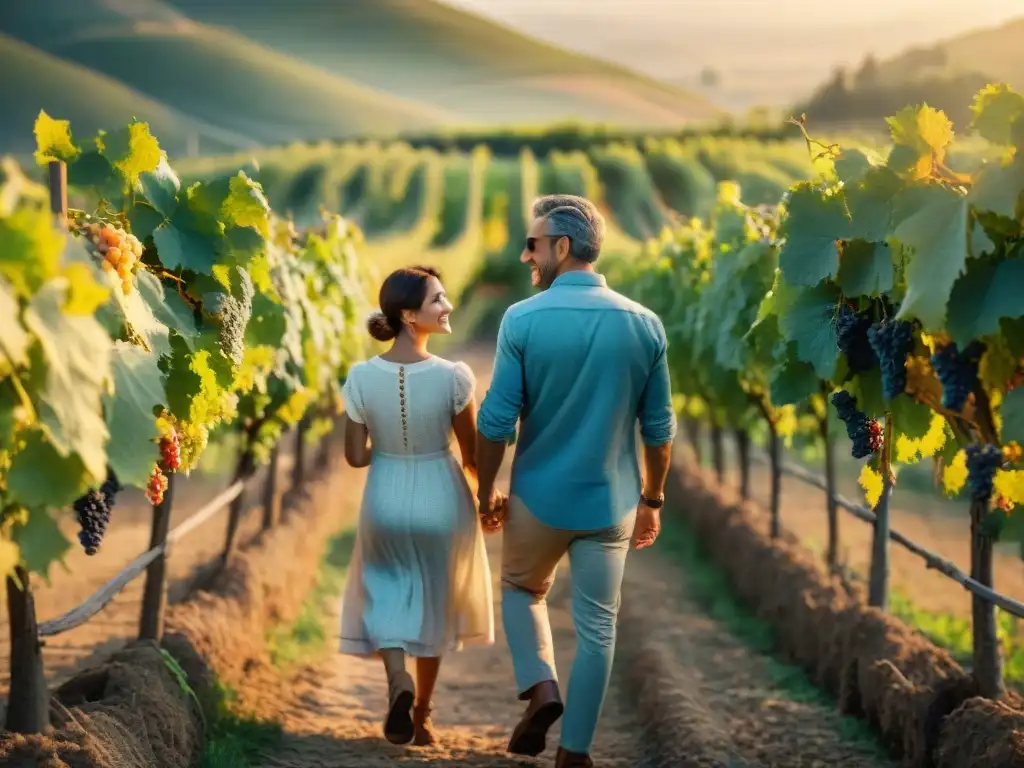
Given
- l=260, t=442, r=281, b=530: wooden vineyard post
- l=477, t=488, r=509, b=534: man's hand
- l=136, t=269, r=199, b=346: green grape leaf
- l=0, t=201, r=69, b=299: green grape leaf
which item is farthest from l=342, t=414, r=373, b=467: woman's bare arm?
l=260, t=442, r=281, b=530: wooden vineyard post

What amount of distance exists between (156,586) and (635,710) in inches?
87.0

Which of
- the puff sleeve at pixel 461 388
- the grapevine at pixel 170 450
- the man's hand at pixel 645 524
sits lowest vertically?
the man's hand at pixel 645 524

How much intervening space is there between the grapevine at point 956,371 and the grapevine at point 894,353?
0.14 m

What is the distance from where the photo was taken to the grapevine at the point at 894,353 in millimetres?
3369

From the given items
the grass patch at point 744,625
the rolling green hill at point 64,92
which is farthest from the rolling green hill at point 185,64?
the grass patch at point 744,625

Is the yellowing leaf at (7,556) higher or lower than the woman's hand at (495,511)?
higher

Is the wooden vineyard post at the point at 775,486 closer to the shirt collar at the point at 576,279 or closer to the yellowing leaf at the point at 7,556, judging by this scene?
the shirt collar at the point at 576,279

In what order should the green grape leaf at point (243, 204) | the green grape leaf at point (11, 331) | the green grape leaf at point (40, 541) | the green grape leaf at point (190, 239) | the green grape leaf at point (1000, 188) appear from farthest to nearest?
Answer: the green grape leaf at point (243, 204)
the green grape leaf at point (190, 239)
the green grape leaf at point (1000, 188)
the green grape leaf at point (40, 541)
the green grape leaf at point (11, 331)

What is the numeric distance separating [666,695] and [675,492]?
7308mm

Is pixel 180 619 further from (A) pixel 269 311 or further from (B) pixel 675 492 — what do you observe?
(B) pixel 675 492

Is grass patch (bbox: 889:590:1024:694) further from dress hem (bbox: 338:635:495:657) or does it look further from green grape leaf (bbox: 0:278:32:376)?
green grape leaf (bbox: 0:278:32:376)

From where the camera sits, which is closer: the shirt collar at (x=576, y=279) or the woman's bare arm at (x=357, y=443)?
the shirt collar at (x=576, y=279)

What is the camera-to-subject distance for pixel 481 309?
3416 cm

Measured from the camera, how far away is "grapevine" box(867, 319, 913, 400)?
3.37 metres
